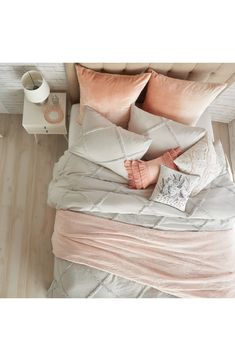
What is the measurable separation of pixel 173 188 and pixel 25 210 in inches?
43.2

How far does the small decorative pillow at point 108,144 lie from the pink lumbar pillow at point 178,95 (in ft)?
0.86

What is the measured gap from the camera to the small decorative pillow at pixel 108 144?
1748 millimetres

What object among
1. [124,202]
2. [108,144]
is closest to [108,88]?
[108,144]

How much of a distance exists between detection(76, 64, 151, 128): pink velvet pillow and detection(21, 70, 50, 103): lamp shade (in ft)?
0.82

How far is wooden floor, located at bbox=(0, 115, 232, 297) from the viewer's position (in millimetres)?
2086

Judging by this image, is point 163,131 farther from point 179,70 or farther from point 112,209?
point 112,209

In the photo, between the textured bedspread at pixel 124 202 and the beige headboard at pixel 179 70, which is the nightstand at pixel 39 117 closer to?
the beige headboard at pixel 179 70

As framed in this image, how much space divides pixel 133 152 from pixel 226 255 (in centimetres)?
79

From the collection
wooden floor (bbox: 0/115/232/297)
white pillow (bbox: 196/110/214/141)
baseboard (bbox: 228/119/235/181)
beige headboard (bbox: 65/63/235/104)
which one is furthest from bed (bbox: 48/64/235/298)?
baseboard (bbox: 228/119/235/181)

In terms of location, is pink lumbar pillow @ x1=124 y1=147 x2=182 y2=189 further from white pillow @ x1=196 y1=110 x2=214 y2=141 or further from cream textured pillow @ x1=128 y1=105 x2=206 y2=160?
white pillow @ x1=196 y1=110 x2=214 y2=141

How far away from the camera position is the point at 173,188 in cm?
175
